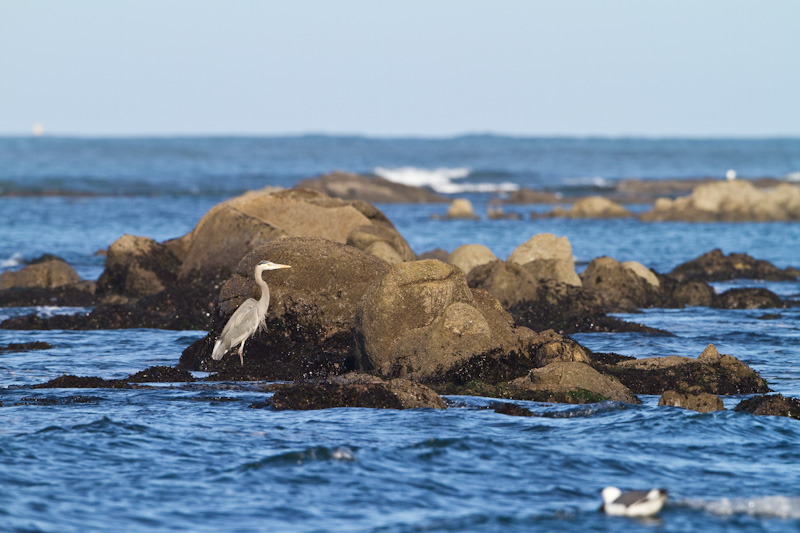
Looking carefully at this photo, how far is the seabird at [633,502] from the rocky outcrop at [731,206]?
147ft

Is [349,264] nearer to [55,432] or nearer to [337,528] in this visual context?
[55,432]

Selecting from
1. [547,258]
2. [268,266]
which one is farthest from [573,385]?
[547,258]

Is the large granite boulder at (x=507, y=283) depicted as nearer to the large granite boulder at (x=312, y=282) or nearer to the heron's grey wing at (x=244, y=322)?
the large granite boulder at (x=312, y=282)

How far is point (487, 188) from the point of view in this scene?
87062 mm

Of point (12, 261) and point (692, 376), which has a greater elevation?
point (692, 376)

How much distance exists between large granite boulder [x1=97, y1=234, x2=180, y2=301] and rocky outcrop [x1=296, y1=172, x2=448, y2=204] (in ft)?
131

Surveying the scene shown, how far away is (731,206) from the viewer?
52.3m

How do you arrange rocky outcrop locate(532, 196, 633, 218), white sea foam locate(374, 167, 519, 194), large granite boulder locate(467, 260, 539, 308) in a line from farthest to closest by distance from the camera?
white sea foam locate(374, 167, 519, 194), rocky outcrop locate(532, 196, 633, 218), large granite boulder locate(467, 260, 539, 308)

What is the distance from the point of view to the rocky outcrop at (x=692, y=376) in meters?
14.0

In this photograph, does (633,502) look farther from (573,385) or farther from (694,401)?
(573,385)

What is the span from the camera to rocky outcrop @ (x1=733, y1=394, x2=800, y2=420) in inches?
484

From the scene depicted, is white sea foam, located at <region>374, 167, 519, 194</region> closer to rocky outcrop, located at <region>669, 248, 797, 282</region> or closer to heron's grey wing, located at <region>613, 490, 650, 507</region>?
rocky outcrop, located at <region>669, 248, 797, 282</region>

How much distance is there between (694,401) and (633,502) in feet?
14.3

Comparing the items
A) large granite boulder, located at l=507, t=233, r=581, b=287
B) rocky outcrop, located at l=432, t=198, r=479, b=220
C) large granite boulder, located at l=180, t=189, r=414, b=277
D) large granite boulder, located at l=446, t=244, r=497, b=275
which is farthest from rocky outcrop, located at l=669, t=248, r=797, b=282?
rocky outcrop, located at l=432, t=198, r=479, b=220
